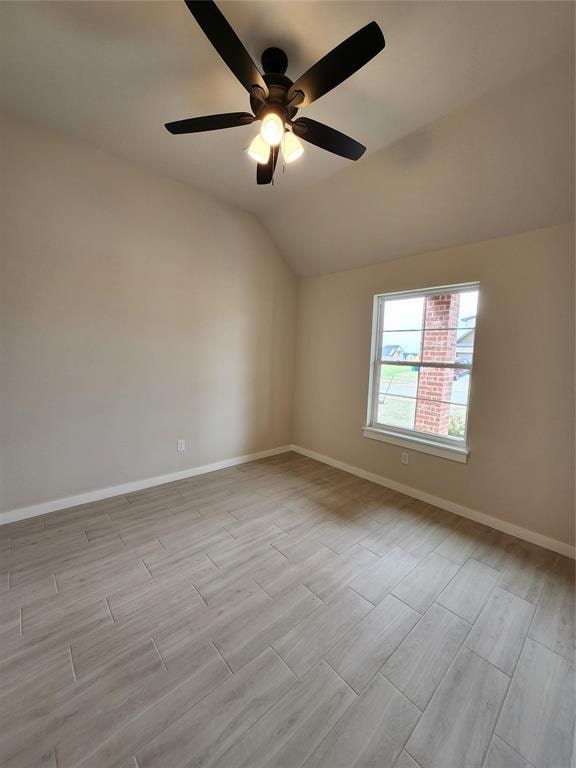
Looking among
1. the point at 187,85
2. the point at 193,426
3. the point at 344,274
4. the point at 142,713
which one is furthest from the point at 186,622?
the point at 344,274

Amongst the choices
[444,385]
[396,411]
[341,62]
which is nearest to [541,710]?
[444,385]

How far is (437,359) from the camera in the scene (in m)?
2.85

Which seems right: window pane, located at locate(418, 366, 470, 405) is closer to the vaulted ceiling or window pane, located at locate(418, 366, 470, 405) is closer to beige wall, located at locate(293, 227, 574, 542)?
beige wall, located at locate(293, 227, 574, 542)

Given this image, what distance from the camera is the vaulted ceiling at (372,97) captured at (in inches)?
55.1

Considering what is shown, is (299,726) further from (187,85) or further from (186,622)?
(187,85)

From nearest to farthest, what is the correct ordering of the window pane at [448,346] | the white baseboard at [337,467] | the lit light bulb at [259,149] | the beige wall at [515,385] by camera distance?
the lit light bulb at [259,149], the beige wall at [515,385], the white baseboard at [337,467], the window pane at [448,346]

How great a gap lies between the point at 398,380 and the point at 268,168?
7.47ft

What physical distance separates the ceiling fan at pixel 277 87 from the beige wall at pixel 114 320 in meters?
1.34

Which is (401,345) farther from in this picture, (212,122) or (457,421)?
(212,122)

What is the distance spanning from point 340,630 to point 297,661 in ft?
0.89

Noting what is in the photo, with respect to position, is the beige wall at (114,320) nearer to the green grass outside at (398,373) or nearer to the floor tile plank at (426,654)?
the green grass outside at (398,373)

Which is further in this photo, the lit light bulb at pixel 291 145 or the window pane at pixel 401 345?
the window pane at pixel 401 345

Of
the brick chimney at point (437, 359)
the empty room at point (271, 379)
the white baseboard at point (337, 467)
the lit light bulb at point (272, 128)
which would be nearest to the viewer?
the empty room at point (271, 379)

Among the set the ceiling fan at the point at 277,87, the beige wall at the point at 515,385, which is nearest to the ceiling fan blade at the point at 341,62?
the ceiling fan at the point at 277,87
